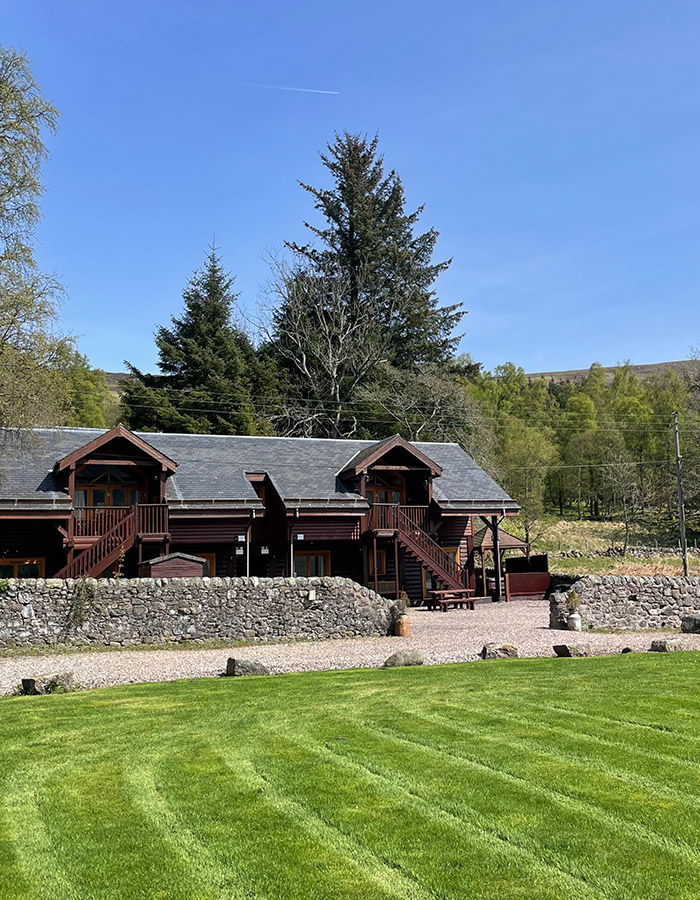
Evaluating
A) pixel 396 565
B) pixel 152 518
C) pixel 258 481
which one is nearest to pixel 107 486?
pixel 152 518

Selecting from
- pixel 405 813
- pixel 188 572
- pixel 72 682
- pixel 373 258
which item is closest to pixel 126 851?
pixel 405 813

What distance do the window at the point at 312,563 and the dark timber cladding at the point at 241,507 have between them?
43 mm

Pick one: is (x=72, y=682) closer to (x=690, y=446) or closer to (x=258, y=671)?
(x=258, y=671)

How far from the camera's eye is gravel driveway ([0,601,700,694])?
14438mm

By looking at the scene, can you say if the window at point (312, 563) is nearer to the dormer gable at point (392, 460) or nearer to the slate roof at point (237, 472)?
the slate roof at point (237, 472)

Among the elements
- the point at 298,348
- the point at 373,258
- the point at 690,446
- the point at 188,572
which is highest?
the point at 373,258

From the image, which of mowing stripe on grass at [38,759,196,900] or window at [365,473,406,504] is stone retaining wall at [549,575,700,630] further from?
mowing stripe on grass at [38,759,196,900]

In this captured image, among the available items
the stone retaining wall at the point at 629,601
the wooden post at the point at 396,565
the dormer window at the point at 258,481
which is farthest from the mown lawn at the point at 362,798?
the dormer window at the point at 258,481

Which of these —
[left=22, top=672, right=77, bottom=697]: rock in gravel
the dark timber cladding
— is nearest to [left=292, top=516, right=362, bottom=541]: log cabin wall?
the dark timber cladding

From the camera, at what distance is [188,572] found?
22266mm

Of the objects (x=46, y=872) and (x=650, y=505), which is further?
(x=650, y=505)

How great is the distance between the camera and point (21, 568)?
25594 millimetres

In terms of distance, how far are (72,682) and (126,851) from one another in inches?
314

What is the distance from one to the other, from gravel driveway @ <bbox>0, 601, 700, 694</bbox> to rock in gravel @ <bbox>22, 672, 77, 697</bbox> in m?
0.98
